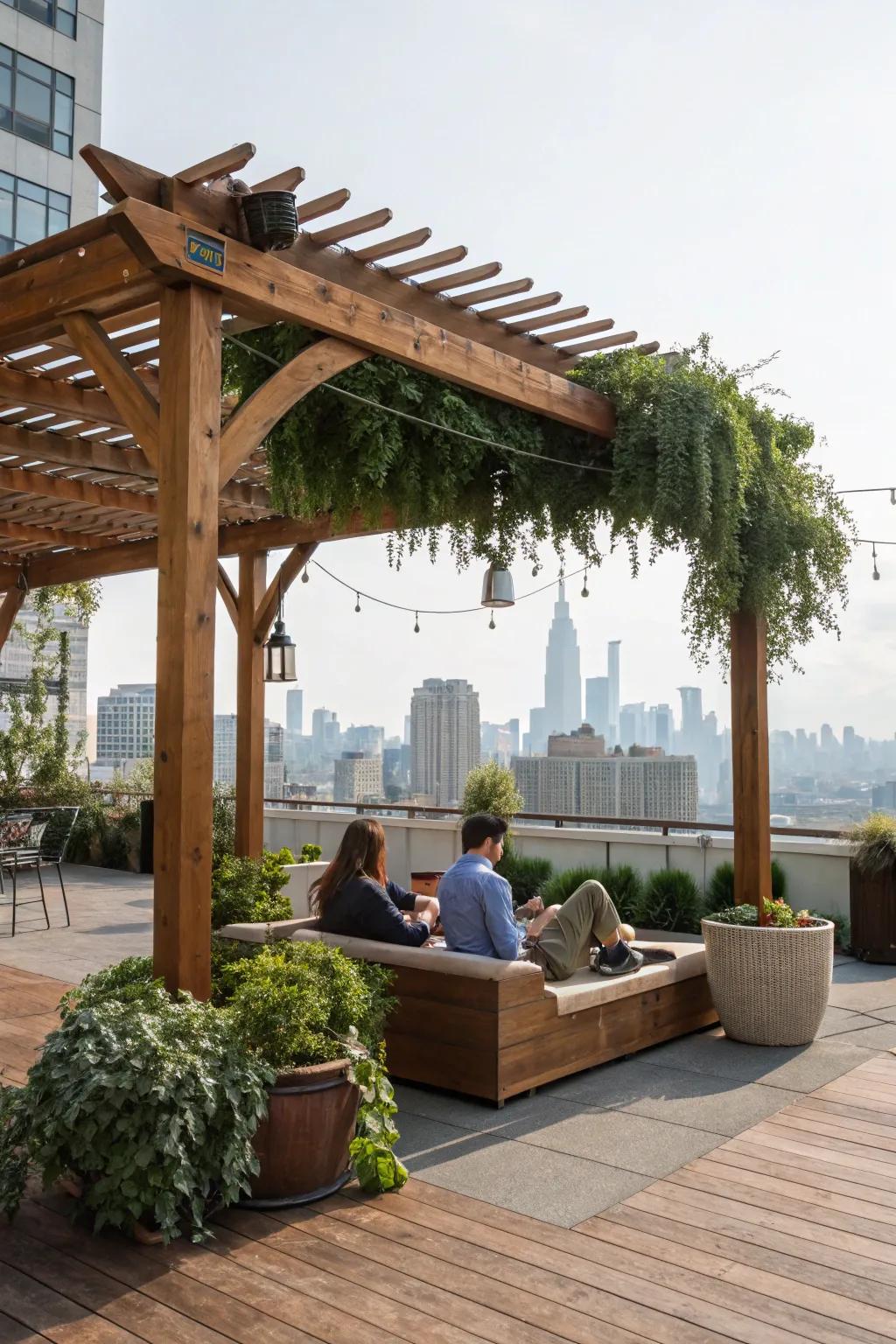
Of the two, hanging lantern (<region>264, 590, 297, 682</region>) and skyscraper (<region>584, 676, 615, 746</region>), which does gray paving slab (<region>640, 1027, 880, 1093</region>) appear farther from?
skyscraper (<region>584, 676, 615, 746</region>)

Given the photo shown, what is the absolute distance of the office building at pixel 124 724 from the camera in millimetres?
14602

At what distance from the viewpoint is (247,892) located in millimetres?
6254

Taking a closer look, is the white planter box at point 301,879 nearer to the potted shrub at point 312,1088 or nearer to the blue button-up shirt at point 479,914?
the blue button-up shirt at point 479,914

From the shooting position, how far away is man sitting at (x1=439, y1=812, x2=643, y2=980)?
429 cm

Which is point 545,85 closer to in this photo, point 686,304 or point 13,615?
point 686,304

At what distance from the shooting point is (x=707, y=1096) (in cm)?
420

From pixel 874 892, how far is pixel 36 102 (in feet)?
67.2

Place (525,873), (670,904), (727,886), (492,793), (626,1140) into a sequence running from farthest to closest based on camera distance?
(492,793) → (525,873) → (670,904) → (727,886) → (626,1140)

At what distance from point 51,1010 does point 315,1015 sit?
2666 mm

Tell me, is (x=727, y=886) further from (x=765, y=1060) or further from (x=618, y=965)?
(x=618, y=965)

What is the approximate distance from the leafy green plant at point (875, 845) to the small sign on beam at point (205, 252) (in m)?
5.52

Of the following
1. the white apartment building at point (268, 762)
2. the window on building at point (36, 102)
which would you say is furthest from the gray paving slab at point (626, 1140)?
the window on building at point (36, 102)

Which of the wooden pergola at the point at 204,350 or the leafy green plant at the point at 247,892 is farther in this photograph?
the leafy green plant at the point at 247,892

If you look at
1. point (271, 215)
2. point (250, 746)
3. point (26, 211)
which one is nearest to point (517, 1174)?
point (271, 215)
